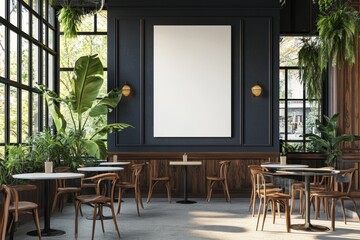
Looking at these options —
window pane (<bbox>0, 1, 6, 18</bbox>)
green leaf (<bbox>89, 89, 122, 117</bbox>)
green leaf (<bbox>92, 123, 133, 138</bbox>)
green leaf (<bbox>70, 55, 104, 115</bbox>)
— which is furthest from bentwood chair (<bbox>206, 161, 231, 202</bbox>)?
window pane (<bbox>0, 1, 6, 18</bbox>)

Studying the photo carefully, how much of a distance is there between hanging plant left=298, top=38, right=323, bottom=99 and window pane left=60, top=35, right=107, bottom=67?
4.01 m

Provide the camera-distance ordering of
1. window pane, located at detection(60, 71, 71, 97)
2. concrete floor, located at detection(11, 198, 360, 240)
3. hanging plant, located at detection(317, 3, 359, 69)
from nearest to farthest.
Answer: concrete floor, located at detection(11, 198, 360, 240)
hanging plant, located at detection(317, 3, 359, 69)
window pane, located at detection(60, 71, 71, 97)

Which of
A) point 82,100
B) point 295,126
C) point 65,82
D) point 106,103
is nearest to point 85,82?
point 82,100

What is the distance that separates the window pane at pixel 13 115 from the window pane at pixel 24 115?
0.29 meters

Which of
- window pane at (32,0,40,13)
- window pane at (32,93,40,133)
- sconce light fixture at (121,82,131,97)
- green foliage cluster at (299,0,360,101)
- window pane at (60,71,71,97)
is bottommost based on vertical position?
window pane at (32,93,40,133)

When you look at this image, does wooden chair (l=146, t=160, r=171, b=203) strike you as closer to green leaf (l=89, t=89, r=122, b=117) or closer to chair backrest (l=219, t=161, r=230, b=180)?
chair backrest (l=219, t=161, r=230, b=180)

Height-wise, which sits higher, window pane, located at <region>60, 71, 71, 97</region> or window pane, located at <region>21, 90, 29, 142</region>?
window pane, located at <region>60, 71, 71, 97</region>

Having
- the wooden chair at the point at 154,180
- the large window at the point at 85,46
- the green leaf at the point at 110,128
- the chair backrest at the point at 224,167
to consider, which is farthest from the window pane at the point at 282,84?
the large window at the point at 85,46

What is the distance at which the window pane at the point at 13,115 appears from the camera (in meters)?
7.30

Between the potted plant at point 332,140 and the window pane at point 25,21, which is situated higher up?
the window pane at point 25,21

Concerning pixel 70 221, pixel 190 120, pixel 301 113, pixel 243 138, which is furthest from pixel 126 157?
pixel 301 113

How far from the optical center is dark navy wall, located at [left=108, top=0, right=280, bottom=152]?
9.91 metres

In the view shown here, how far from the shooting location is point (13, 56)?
7.40 meters

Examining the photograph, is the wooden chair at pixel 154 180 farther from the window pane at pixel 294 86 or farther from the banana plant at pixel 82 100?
the window pane at pixel 294 86
